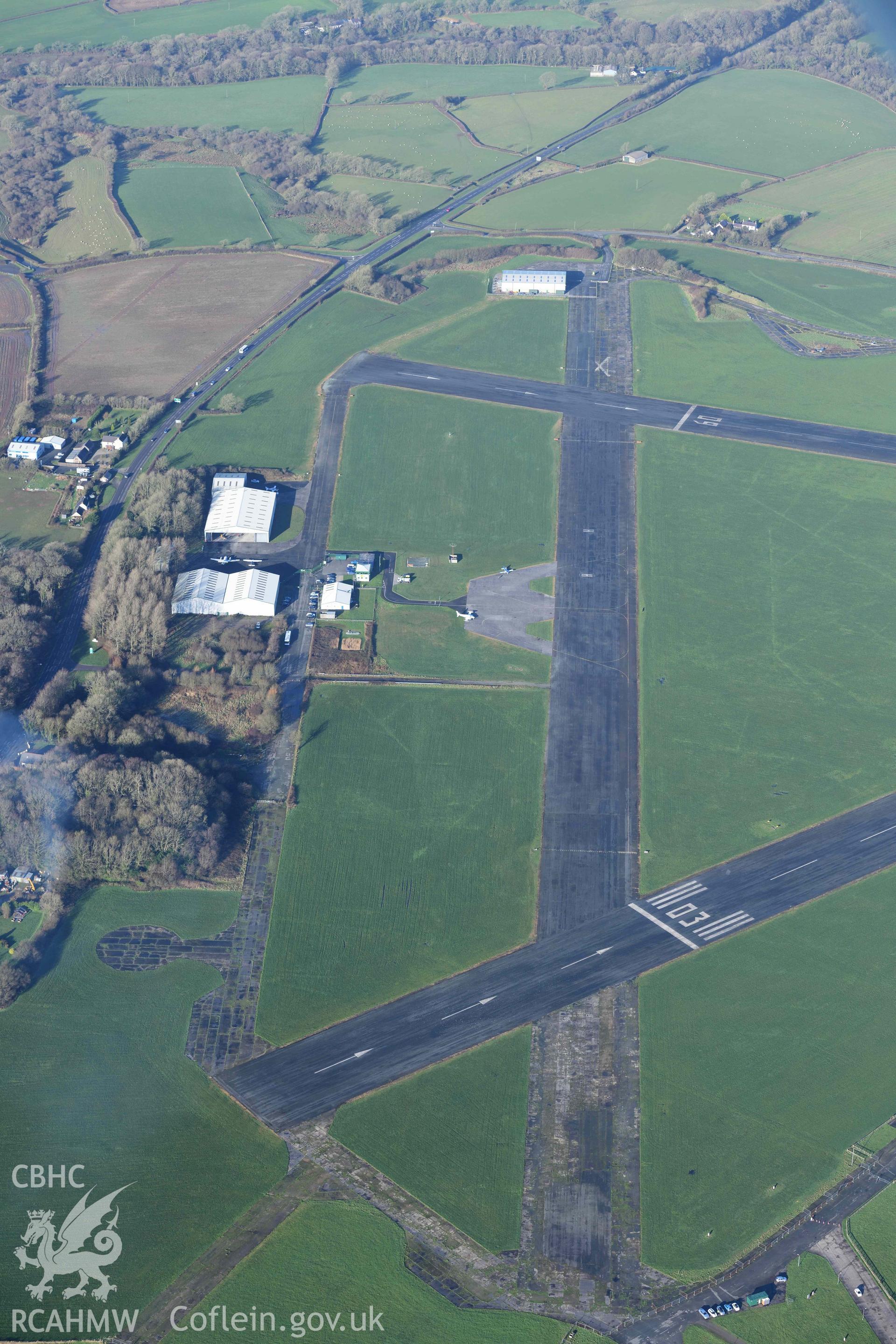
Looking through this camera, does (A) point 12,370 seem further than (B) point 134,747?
Yes

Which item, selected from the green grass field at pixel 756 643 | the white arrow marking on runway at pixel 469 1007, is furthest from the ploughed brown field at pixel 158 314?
the white arrow marking on runway at pixel 469 1007

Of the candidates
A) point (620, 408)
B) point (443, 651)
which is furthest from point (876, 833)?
point (620, 408)

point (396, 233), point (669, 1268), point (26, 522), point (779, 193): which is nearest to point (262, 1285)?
point (669, 1268)

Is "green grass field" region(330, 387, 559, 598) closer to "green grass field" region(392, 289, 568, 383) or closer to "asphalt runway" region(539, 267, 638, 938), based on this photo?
"asphalt runway" region(539, 267, 638, 938)

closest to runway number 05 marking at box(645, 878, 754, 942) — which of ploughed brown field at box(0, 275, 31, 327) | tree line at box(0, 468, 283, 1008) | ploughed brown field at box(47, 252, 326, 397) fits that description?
tree line at box(0, 468, 283, 1008)

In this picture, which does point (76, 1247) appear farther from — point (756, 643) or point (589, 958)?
point (756, 643)

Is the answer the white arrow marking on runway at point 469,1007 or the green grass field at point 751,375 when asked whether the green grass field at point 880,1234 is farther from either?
the green grass field at point 751,375
